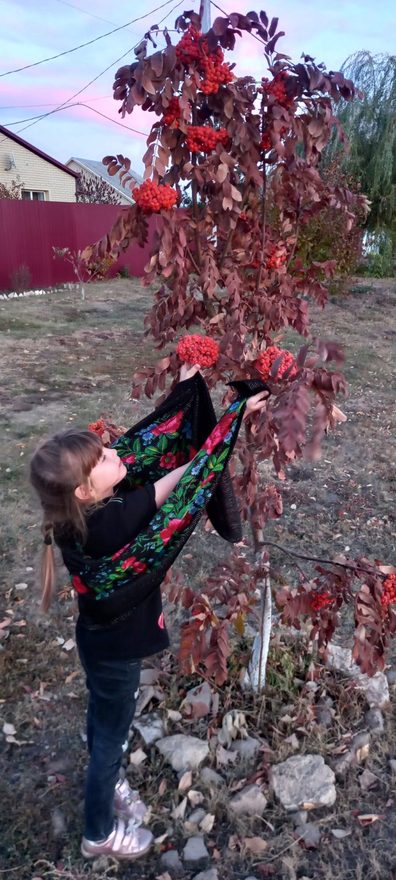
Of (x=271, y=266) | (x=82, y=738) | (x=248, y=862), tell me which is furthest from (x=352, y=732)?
(x=271, y=266)

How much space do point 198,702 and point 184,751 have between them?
235 mm

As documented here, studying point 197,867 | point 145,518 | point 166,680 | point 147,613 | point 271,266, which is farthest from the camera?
point 166,680

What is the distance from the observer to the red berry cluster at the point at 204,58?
1.97m

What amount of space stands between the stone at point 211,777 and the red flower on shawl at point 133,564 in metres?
1.10

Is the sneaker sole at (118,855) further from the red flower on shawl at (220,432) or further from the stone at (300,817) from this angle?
the red flower on shawl at (220,432)

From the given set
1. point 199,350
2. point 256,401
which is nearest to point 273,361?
point 256,401

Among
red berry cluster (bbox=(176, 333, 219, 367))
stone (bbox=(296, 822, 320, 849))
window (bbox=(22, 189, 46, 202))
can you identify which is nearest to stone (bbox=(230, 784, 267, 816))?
stone (bbox=(296, 822, 320, 849))

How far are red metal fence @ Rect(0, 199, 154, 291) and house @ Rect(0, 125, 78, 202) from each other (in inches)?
229

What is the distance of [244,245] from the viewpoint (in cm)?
235

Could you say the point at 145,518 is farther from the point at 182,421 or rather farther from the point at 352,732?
the point at 352,732

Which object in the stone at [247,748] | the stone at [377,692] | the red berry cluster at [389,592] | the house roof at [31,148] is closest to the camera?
the red berry cluster at [389,592]

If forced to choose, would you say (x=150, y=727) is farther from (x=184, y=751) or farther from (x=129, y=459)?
(x=129, y=459)

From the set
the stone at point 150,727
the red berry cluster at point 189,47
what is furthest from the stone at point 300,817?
the red berry cluster at point 189,47

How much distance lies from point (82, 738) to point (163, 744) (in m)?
0.37
